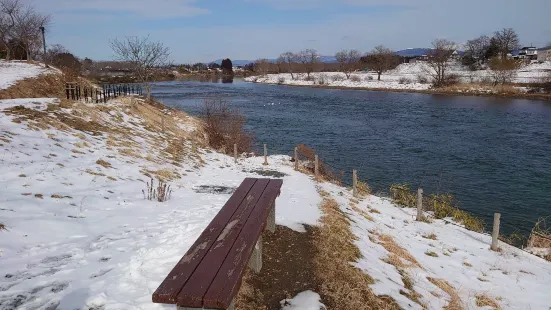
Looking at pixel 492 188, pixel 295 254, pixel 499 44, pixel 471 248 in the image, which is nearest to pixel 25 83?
pixel 295 254

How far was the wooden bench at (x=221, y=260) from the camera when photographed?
2.94m

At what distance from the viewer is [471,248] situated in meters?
8.58

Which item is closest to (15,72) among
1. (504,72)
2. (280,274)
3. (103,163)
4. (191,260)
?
(103,163)

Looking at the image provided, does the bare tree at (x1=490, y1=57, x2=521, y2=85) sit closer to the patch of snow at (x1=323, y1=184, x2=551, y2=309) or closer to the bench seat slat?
the patch of snow at (x1=323, y1=184, x2=551, y2=309)

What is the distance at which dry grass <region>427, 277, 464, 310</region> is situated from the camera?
5.28m

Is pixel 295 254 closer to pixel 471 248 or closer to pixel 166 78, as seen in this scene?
pixel 471 248

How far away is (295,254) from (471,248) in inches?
212

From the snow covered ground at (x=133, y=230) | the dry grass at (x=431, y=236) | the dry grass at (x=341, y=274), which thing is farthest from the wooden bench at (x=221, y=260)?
the dry grass at (x=431, y=236)

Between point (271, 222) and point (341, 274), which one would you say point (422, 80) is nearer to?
point (271, 222)

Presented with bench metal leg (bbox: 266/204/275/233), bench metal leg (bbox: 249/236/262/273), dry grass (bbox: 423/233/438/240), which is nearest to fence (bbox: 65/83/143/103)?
bench metal leg (bbox: 266/204/275/233)

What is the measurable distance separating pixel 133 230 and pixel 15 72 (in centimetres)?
2530

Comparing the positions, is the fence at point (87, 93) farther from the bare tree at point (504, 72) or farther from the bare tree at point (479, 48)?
the bare tree at point (479, 48)

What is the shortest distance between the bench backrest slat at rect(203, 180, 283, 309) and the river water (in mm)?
10575

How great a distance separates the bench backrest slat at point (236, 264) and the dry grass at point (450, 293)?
9.98 ft
